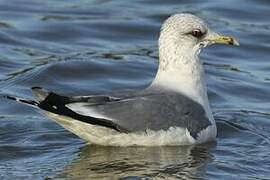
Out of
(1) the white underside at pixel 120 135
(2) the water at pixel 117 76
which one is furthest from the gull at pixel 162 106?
(2) the water at pixel 117 76

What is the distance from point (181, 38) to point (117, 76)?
286 centimetres

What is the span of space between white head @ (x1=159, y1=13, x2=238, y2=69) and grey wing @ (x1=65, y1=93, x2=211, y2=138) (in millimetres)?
598

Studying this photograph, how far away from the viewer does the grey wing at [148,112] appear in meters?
10.4

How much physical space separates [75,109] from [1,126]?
5.74 ft

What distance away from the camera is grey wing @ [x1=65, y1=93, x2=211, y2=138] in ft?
34.1

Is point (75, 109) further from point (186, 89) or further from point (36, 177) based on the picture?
point (186, 89)

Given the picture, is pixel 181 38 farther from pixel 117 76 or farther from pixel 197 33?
pixel 117 76

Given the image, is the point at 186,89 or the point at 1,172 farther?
the point at 186,89

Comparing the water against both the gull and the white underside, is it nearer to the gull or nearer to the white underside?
the white underside

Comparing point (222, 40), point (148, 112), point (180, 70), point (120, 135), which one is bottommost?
point (120, 135)

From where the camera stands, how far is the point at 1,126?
1175 cm

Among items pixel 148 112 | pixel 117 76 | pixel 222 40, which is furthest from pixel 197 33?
pixel 117 76

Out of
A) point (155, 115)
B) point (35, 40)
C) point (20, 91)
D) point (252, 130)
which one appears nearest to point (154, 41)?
point (35, 40)

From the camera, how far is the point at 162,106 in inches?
424
